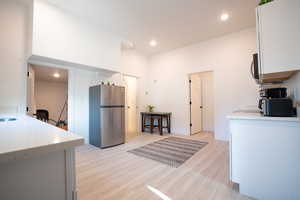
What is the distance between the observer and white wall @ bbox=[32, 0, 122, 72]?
241 cm

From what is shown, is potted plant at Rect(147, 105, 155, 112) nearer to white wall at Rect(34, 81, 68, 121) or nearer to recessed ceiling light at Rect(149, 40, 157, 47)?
recessed ceiling light at Rect(149, 40, 157, 47)

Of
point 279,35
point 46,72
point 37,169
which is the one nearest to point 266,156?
point 279,35

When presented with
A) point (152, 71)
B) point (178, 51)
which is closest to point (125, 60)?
point (152, 71)

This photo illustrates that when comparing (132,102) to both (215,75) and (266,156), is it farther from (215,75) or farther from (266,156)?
(266,156)

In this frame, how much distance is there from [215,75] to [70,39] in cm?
395

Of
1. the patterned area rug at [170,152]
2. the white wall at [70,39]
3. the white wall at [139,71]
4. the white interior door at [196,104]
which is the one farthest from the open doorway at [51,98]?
the white interior door at [196,104]

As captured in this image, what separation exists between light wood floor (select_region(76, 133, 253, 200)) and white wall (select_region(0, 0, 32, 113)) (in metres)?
1.71

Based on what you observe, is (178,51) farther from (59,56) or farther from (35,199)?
(35,199)

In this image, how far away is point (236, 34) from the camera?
373 centimetres

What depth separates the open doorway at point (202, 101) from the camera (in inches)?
194

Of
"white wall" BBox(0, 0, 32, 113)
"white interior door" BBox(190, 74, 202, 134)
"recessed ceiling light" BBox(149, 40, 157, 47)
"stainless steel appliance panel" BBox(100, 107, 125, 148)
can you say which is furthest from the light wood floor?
"recessed ceiling light" BBox(149, 40, 157, 47)

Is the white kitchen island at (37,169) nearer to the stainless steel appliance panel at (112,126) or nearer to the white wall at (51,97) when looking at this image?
the stainless steel appliance panel at (112,126)

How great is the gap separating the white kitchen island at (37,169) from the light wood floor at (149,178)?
1.14 metres

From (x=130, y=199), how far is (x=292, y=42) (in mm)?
2453
